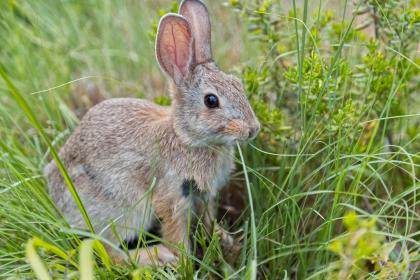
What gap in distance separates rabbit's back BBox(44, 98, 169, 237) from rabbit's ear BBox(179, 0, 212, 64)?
48 cm

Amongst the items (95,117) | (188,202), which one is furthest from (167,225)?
(95,117)

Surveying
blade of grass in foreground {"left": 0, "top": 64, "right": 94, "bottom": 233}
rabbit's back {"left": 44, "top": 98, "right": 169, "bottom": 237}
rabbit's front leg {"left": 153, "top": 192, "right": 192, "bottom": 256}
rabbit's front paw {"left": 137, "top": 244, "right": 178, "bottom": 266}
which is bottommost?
rabbit's front paw {"left": 137, "top": 244, "right": 178, "bottom": 266}

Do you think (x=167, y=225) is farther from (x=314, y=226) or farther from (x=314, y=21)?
(x=314, y=21)

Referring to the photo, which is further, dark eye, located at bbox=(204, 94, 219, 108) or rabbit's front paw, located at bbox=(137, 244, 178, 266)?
dark eye, located at bbox=(204, 94, 219, 108)

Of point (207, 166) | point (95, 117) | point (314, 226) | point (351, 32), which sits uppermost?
point (351, 32)

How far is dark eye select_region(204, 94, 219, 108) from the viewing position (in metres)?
3.80

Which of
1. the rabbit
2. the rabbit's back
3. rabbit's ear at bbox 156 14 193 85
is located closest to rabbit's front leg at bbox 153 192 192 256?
the rabbit

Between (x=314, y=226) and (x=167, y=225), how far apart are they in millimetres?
913

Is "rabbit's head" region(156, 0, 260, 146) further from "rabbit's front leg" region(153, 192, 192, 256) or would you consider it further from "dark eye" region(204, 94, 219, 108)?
"rabbit's front leg" region(153, 192, 192, 256)

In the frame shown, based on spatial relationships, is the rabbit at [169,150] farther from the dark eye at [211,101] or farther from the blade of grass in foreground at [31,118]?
the blade of grass in foreground at [31,118]

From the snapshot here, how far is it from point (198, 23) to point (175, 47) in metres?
0.27

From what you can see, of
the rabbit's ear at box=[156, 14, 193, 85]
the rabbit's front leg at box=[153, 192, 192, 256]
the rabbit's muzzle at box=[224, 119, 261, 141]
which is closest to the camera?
the rabbit's muzzle at box=[224, 119, 261, 141]

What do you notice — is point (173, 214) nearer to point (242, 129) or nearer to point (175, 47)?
point (242, 129)

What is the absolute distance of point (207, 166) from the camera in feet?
12.9
